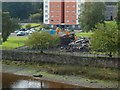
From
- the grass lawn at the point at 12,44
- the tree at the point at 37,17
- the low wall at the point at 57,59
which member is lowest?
the low wall at the point at 57,59

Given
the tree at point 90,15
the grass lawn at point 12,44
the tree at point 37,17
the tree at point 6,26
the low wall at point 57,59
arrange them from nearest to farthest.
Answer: the low wall at point 57,59
the grass lawn at point 12,44
the tree at point 6,26
the tree at point 90,15
the tree at point 37,17

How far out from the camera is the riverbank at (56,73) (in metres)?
12.9

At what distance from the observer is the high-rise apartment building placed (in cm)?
3102

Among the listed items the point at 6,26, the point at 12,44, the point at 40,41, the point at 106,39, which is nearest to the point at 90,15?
the point at 12,44

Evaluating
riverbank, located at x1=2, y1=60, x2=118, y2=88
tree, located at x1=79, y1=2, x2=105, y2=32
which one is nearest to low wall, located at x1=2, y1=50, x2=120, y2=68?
riverbank, located at x1=2, y1=60, x2=118, y2=88

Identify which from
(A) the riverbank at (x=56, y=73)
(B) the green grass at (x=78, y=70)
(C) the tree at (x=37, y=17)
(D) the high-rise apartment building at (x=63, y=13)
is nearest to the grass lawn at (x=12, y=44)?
(A) the riverbank at (x=56, y=73)

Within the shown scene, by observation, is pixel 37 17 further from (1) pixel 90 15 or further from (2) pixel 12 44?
(2) pixel 12 44

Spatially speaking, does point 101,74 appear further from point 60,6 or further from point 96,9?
point 60,6

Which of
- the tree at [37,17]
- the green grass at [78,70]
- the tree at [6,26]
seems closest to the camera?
the green grass at [78,70]

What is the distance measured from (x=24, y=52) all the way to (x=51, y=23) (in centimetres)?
1491

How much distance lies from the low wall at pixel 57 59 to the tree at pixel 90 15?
9153 millimetres

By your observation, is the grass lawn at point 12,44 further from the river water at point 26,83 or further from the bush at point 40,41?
the river water at point 26,83

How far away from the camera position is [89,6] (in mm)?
25766

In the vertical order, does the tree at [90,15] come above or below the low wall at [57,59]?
above
